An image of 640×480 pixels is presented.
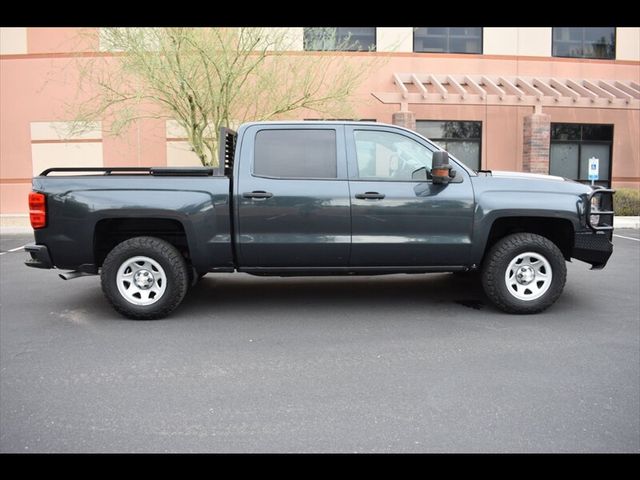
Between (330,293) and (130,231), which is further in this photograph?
(330,293)

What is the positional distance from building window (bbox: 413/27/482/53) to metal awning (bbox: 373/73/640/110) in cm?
104

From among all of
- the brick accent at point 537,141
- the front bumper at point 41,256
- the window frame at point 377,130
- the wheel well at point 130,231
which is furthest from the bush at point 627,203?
the front bumper at point 41,256

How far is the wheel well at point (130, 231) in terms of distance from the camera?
5.62m

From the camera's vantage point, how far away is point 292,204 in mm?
5480

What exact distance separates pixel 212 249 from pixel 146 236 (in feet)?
2.43

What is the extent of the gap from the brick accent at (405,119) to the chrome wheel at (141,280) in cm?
1173

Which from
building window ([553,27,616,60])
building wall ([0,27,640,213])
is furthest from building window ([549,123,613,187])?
building window ([553,27,616,60])

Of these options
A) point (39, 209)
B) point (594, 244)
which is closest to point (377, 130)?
point (594, 244)

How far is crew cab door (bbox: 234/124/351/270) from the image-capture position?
548cm

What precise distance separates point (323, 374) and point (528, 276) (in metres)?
2.75

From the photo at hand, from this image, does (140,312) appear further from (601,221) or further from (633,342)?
(601,221)

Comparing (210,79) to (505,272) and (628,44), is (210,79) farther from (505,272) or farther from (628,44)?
(628,44)

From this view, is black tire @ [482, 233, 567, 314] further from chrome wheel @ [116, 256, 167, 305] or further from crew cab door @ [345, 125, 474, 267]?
chrome wheel @ [116, 256, 167, 305]

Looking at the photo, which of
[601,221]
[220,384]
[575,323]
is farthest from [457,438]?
[601,221]
